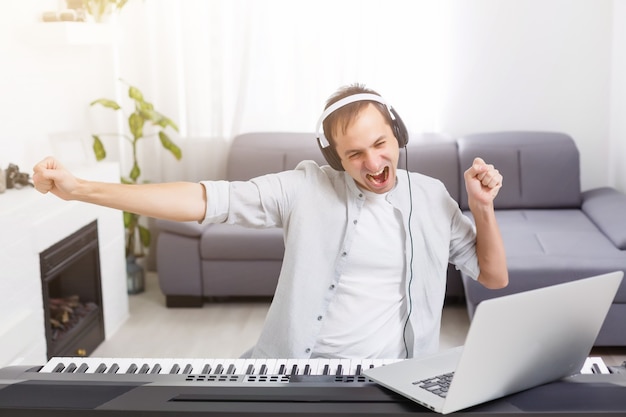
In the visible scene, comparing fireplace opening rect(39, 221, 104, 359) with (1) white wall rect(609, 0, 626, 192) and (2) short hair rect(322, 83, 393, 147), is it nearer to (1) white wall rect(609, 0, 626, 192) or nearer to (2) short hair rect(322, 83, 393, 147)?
(2) short hair rect(322, 83, 393, 147)

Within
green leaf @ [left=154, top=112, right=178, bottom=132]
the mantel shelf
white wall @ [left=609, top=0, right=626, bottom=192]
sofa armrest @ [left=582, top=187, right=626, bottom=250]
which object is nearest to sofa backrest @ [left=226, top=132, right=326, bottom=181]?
green leaf @ [left=154, top=112, right=178, bottom=132]

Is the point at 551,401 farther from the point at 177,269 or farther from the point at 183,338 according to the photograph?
the point at 177,269

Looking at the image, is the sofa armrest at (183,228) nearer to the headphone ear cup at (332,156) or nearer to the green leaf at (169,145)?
the green leaf at (169,145)

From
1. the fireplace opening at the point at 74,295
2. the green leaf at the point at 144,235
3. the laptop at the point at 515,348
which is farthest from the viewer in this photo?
the green leaf at the point at 144,235

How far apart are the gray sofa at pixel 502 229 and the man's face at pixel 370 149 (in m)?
1.90

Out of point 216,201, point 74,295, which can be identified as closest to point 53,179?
point 216,201

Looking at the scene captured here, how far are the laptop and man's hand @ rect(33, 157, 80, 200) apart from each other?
0.64 metres

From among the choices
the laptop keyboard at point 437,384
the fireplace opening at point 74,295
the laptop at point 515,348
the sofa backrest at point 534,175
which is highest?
the laptop at point 515,348

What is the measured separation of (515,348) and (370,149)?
2.20 ft

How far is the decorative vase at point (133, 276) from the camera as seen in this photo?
4805mm

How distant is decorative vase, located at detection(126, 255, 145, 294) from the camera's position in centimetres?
480

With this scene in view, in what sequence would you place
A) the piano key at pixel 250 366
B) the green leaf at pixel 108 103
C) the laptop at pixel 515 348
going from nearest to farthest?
the laptop at pixel 515 348 → the piano key at pixel 250 366 → the green leaf at pixel 108 103

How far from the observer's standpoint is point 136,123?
4762 mm

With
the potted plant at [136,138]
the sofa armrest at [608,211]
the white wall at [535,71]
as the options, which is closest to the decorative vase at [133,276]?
the potted plant at [136,138]
